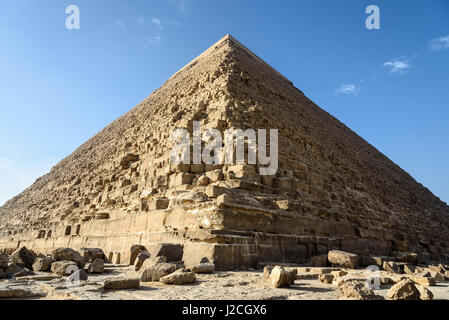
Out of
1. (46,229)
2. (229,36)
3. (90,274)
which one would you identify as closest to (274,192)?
(90,274)

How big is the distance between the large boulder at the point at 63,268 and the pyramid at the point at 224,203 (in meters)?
1.62

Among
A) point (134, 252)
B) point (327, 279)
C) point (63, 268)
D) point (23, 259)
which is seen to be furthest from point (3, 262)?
point (327, 279)

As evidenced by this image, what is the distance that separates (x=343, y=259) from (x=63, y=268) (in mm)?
4833

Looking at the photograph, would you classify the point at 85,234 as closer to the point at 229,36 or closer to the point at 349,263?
the point at 349,263

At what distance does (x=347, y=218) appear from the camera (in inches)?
329

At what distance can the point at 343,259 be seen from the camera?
19.0 feet

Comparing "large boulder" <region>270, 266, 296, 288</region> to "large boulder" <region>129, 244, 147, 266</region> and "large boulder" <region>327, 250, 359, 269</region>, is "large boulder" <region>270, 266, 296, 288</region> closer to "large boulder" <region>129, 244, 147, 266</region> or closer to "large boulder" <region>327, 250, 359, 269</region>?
"large boulder" <region>327, 250, 359, 269</region>

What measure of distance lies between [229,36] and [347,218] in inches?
575

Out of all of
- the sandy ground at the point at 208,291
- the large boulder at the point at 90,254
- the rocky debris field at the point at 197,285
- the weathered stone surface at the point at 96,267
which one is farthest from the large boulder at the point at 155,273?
the large boulder at the point at 90,254

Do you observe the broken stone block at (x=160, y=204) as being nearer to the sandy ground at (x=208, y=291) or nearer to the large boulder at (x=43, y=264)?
the large boulder at (x=43, y=264)

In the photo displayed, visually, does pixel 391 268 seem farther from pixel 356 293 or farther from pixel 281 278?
pixel 356 293

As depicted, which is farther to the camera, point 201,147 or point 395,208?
point 395,208

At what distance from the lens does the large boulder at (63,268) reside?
4.46 meters

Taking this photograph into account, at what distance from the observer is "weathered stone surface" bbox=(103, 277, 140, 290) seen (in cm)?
314
